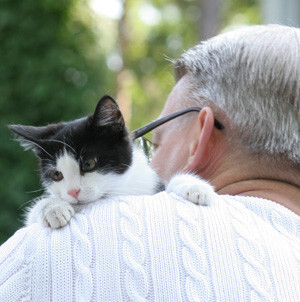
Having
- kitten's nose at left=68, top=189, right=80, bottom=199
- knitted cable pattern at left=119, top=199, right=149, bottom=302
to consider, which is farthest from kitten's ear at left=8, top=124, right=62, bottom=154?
knitted cable pattern at left=119, top=199, right=149, bottom=302

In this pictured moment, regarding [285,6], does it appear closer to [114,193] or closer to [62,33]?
[62,33]

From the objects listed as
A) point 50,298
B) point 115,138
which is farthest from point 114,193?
point 50,298

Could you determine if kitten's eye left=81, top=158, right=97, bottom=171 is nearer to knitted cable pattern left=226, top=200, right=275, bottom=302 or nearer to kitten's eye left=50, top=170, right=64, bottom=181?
kitten's eye left=50, top=170, right=64, bottom=181

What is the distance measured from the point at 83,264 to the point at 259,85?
0.84 m

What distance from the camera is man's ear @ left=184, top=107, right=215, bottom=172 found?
1667 mm

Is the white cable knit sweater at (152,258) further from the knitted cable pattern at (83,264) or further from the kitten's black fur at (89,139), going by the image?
the kitten's black fur at (89,139)

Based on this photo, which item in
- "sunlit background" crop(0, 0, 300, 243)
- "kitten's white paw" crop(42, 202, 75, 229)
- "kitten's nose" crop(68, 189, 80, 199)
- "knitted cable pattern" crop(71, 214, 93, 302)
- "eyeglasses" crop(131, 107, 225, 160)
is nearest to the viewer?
"knitted cable pattern" crop(71, 214, 93, 302)

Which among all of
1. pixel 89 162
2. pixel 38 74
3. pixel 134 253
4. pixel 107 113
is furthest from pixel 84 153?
pixel 38 74

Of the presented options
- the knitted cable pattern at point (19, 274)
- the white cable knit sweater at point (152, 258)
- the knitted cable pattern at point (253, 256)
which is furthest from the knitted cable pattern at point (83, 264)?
the knitted cable pattern at point (253, 256)

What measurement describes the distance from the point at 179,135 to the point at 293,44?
1.75 feet

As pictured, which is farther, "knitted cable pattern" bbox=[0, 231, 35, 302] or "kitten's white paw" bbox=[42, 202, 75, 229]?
"kitten's white paw" bbox=[42, 202, 75, 229]

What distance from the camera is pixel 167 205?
1.26 metres

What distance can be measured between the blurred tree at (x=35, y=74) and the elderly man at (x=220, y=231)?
13.6ft

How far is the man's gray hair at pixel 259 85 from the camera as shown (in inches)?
61.7
